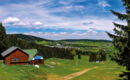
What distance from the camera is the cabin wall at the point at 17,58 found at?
2222 inches

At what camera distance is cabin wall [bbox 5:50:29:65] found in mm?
56438

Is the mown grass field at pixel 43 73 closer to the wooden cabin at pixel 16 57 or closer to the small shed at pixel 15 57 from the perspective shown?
the small shed at pixel 15 57

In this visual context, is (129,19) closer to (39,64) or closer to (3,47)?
(39,64)

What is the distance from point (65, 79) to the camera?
1634 inches

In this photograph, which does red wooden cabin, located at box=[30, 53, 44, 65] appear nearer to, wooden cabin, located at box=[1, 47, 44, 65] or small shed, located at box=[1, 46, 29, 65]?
wooden cabin, located at box=[1, 47, 44, 65]

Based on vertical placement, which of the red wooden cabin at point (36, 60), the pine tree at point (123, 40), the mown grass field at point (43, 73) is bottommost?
the mown grass field at point (43, 73)

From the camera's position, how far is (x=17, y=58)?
58.2 metres

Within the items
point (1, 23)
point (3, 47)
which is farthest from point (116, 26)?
point (1, 23)

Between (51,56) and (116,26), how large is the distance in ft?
411

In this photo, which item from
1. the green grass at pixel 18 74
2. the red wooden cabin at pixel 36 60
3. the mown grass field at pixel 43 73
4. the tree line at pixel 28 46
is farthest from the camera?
the tree line at pixel 28 46

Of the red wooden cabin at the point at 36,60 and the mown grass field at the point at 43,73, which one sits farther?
the red wooden cabin at the point at 36,60

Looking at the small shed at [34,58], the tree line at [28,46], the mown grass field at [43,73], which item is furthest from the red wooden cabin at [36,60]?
the tree line at [28,46]

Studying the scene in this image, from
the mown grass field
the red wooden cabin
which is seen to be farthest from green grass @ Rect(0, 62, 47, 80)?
the red wooden cabin

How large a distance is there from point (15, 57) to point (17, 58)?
0.86 meters
